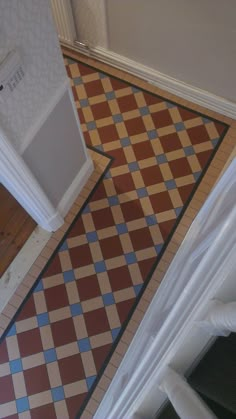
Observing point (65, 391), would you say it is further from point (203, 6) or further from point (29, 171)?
point (203, 6)

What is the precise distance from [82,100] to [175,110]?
0.55 m

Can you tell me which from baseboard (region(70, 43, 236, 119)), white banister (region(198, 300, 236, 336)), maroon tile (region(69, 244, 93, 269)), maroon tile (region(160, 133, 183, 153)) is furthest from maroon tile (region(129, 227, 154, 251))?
white banister (region(198, 300, 236, 336))

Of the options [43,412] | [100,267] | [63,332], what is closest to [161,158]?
[100,267]

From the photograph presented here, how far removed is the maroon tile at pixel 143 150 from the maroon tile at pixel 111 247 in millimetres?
490

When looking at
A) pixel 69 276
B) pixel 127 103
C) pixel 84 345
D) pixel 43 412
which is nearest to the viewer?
pixel 43 412

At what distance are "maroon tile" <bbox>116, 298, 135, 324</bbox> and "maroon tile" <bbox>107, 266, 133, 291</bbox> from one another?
0.07m

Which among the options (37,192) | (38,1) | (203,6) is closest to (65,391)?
(37,192)

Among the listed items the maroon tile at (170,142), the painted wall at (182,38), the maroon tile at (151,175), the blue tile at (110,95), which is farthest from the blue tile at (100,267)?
the painted wall at (182,38)

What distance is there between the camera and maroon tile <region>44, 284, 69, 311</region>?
191 cm

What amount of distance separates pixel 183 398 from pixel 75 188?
153cm

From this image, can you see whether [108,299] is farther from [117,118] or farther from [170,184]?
[117,118]

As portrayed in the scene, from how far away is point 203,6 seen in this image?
1.68 metres

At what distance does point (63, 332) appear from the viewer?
1865mm

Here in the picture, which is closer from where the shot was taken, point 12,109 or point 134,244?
point 12,109
